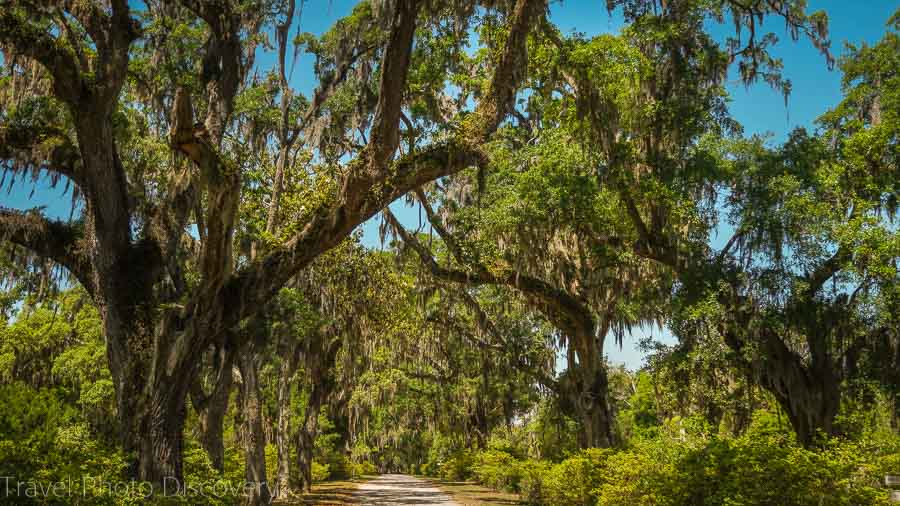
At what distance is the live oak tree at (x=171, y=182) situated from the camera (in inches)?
289

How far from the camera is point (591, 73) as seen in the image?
12.6 meters

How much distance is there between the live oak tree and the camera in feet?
24.1

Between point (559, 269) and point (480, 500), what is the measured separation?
29.0ft

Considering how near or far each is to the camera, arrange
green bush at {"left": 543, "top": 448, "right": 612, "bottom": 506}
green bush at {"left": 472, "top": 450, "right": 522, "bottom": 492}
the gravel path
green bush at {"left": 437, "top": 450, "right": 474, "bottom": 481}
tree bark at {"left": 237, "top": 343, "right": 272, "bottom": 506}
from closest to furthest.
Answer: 1. green bush at {"left": 543, "top": 448, "right": 612, "bottom": 506}
2. tree bark at {"left": 237, "top": 343, "right": 272, "bottom": 506}
3. the gravel path
4. green bush at {"left": 472, "top": 450, "right": 522, "bottom": 492}
5. green bush at {"left": 437, "top": 450, "right": 474, "bottom": 481}

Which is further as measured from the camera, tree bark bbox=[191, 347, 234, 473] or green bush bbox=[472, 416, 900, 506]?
tree bark bbox=[191, 347, 234, 473]

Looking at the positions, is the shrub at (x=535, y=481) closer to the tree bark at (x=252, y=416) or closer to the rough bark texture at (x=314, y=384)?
the tree bark at (x=252, y=416)

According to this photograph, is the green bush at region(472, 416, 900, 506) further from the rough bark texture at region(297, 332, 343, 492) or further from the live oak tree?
the rough bark texture at region(297, 332, 343, 492)

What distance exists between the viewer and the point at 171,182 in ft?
30.1

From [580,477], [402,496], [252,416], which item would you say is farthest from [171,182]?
[402,496]

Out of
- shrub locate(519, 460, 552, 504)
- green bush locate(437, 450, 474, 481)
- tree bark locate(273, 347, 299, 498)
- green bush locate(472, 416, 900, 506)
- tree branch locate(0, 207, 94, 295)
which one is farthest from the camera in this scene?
green bush locate(437, 450, 474, 481)

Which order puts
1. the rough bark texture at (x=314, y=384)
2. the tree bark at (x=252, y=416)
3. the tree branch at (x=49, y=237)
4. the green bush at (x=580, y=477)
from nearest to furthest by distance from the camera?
the tree branch at (x=49, y=237) → the green bush at (x=580, y=477) → the tree bark at (x=252, y=416) → the rough bark texture at (x=314, y=384)

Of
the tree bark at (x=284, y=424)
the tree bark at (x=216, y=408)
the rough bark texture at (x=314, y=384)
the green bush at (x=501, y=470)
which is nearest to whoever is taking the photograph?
the tree bark at (x=216, y=408)

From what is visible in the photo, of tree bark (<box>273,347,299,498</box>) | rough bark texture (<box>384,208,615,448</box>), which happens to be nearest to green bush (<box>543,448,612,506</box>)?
rough bark texture (<box>384,208,615,448</box>)

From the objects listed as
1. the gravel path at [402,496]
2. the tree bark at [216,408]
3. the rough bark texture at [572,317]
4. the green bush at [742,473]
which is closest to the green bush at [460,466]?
the gravel path at [402,496]
